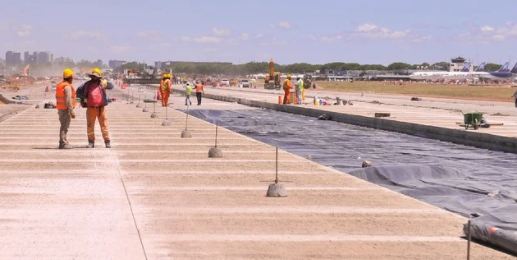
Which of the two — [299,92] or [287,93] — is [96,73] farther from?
[299,92]

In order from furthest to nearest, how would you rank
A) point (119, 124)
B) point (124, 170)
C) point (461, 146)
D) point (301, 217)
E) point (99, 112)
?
1. point (119, 124)
2. point (461, 146)
3. point (99, 112)
4. point (124, 170)
5. point (301, 217)

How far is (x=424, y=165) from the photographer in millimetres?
18266

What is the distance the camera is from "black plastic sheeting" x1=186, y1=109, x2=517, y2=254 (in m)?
12.0

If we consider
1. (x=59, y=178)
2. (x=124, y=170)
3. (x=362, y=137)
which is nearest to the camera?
(x=59, y=178)

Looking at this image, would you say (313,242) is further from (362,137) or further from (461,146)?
(362,137)

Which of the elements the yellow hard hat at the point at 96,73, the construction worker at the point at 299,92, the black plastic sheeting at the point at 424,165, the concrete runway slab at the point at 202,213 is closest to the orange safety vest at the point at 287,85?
the construction worker at the point at 299,92

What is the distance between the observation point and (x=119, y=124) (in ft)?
97.8

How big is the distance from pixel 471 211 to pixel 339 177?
2708mm

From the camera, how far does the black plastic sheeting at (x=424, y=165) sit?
39.3 feet

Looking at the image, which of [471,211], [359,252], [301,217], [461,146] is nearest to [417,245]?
[359,252]

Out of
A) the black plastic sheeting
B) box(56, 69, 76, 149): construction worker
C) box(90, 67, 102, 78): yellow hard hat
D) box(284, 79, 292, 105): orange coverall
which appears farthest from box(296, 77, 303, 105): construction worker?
box(56, 69, 76, 149): construction worker

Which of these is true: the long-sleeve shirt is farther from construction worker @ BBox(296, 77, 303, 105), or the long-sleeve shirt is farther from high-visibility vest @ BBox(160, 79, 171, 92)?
construction worker @ BBox(296, 77, 303, 105)

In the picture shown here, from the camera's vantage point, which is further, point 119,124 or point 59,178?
point 119,124

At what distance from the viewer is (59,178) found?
13852 mm
